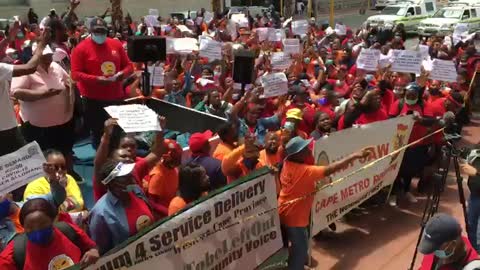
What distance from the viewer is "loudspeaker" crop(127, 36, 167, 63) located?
6734mm

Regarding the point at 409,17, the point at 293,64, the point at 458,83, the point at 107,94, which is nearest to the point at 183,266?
the point at 107,94

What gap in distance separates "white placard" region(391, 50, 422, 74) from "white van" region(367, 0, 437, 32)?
62.5ft

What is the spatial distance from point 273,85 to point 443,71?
3.09 meters

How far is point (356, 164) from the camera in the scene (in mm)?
6328

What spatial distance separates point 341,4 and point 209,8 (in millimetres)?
12168

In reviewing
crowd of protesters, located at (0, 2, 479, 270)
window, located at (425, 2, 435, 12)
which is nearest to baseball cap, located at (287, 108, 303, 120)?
crowd of protesters, located at (0, 2, 479, 270)

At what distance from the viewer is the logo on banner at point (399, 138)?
7012 millimetres

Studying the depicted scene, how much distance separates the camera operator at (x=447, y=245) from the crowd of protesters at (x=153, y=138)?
35mm

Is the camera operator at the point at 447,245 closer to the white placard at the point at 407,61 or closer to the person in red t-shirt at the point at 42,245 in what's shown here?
the person in red t-shirt at the point at 42,245

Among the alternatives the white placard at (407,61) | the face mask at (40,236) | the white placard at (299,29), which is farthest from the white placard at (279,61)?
the face mask at (40,236)

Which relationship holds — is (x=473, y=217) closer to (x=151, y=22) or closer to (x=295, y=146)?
(x=295, y=146)

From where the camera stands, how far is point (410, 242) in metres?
6.75

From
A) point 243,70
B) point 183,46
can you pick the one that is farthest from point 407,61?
point 183,46

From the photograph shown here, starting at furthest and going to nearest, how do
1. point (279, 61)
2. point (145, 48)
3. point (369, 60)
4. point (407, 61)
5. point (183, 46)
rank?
1. point (369, 60)
2. point (183, 46)
3. point (279, 61)
4. point (407, 61)
5. point (145, 48)
